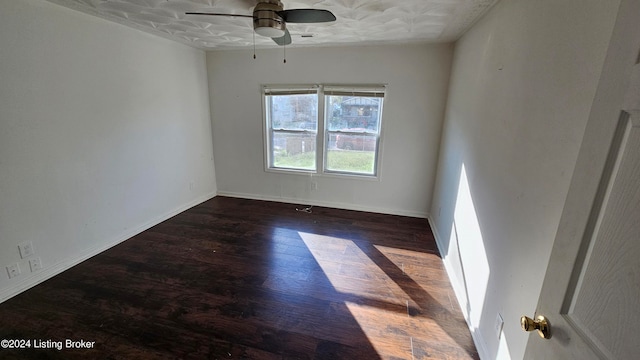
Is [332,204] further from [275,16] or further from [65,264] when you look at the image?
[65,264]

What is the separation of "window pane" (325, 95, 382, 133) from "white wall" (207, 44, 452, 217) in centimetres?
19

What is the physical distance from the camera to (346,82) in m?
3.70

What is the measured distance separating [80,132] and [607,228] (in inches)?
142

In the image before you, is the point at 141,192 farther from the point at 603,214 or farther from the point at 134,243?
the point at 603,214

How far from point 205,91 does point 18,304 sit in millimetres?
3260

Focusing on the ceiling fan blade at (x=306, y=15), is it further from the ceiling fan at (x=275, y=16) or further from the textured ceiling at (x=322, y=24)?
the textured ceiling at (x=322, y=24)

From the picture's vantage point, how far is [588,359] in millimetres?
633

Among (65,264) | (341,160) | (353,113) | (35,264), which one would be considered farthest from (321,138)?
(35,264)

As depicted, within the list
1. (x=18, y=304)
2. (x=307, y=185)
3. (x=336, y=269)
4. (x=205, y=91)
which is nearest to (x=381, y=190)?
(x=307, y=185)

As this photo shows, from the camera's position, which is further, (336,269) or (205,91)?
(205,91)

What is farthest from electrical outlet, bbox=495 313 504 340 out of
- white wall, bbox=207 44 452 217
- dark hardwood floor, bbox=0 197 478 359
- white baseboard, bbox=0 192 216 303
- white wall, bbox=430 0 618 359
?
white baseboard, bbox=0 192 216 303

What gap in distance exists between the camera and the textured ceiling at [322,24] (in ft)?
7.25

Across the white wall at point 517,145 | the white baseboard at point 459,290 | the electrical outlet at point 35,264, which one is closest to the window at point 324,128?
the white baseboard at point 459,290

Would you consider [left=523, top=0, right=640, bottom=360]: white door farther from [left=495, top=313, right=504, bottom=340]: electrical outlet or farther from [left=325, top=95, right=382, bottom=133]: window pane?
[left=325, top=95, right=382, bottom=133]: window pane
